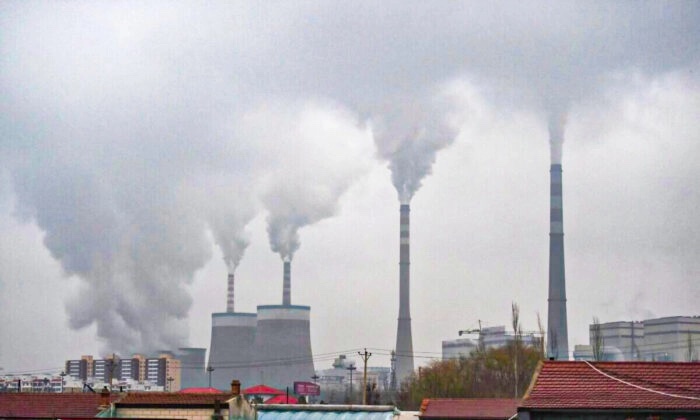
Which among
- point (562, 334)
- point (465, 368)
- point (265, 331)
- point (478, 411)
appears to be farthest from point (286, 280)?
point (478, 411)

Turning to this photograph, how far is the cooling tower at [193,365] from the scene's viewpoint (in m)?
143

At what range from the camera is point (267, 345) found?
414 ft

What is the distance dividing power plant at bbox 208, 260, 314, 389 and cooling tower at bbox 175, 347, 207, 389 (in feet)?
34.2

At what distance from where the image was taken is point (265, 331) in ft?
413

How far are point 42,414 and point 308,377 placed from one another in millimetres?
94486

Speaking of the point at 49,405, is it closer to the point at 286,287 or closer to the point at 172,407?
the point at 172,407

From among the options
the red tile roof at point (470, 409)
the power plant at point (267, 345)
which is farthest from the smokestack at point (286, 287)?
the red tile roof at point (470, 409)

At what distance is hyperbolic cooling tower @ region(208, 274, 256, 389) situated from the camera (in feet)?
429

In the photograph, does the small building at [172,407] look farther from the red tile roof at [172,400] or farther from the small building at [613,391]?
the small building at [613,391]

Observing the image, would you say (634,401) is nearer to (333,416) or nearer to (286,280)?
(333,416)

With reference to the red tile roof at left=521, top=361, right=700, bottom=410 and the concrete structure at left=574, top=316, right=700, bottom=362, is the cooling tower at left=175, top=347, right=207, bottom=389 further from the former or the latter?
the red tile roof at left=521, top=361, right=700, bottom=410

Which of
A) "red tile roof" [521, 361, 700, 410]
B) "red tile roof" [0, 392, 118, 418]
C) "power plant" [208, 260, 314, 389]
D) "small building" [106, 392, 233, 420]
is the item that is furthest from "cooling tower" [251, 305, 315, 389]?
"red tile roof" [521, 361, 700, 410]

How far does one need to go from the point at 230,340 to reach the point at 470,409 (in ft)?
302

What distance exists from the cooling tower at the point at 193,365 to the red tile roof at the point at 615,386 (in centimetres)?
12334
